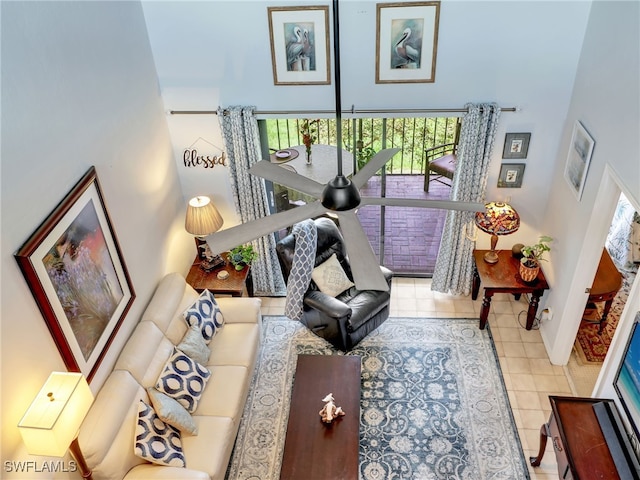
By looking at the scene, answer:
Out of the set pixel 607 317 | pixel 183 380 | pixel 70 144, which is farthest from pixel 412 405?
pixel 70 144

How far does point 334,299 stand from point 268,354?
92 cm

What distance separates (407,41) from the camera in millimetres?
4863

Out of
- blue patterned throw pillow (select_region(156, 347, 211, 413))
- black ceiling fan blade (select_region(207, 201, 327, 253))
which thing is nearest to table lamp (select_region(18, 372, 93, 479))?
blue patterned throw pillow (select_region(156, 347, 211, 413))

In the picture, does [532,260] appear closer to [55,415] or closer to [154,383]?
[154,383]

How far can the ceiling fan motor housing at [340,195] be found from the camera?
2424mm

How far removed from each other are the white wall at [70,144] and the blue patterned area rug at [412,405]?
1.45 m

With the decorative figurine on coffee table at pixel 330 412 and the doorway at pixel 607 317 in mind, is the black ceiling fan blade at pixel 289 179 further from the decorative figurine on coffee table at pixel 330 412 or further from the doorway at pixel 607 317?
the doorway at pixel 607 317

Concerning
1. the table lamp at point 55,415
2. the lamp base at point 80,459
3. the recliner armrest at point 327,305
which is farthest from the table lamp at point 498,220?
the lamp base at point 80,459

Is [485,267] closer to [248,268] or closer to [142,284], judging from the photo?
[248,268]

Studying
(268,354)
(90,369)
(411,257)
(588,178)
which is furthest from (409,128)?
(90,369)

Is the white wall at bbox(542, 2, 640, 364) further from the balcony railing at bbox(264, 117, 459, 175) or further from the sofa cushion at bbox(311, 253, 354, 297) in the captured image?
the sofa cushion at bbox(311, 253, 354, 297)

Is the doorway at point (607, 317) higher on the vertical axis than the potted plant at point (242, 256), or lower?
lower

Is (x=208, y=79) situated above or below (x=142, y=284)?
above

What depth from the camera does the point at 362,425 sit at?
4832 mm
